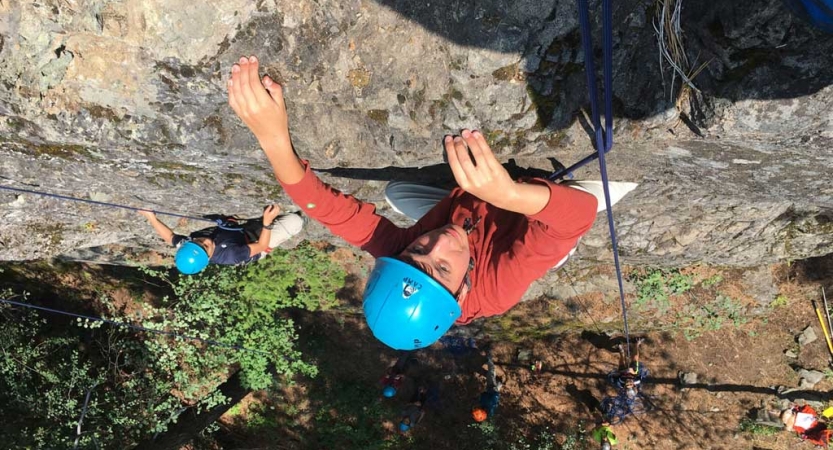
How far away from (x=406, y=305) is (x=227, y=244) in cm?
298

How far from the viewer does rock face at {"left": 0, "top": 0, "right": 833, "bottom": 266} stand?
2.33 meters

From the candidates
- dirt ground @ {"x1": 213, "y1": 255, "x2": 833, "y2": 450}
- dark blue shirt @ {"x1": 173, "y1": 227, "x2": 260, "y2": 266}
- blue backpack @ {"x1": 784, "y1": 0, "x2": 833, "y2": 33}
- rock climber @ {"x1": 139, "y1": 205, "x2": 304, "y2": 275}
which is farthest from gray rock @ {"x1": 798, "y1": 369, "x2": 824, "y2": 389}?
dark blue shirt @ {"x1": 173, "y1": 227, "x2": 260, "y2": 266}

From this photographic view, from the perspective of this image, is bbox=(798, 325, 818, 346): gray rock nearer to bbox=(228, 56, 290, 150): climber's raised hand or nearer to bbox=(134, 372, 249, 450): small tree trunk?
bbox=(228, 56, 290, 150): climber's raised hand

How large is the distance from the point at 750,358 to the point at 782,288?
5.01 feet

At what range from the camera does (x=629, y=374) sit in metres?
7.64

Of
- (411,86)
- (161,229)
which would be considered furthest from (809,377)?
(161,229)

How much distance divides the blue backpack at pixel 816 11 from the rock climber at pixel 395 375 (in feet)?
25.4

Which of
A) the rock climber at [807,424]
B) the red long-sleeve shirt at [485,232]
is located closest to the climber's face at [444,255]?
the red long-sleeve shirt at [485,232]

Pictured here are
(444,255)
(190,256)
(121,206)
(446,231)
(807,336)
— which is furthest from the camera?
(807,336)

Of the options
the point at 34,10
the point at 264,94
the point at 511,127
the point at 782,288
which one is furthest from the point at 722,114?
the point at 782,288

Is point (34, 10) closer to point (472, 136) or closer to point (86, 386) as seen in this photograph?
point (472, 136)

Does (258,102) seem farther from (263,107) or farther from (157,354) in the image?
(157,354)

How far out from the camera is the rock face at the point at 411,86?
7.64ft

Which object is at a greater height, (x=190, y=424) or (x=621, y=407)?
(x=190, y=424)
